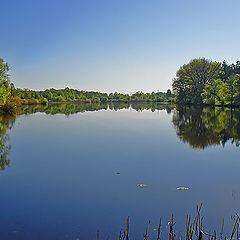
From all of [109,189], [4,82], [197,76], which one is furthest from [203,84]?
[109,189]

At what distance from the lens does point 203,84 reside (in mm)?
66812

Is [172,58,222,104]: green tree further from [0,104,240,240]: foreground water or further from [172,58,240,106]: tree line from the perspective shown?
[0,104,240,240]: foreground water

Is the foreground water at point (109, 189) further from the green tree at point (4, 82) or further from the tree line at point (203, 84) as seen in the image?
the tree line at point (203, 84)

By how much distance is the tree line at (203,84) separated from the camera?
57.3 m

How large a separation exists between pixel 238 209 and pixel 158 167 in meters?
3.82

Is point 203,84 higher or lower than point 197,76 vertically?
lower

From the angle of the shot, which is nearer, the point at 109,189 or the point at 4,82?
the point at 109,189

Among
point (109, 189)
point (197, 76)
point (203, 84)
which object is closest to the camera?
point (109, 189)

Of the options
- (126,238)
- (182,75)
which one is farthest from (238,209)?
(182,75)

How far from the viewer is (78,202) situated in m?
5.73

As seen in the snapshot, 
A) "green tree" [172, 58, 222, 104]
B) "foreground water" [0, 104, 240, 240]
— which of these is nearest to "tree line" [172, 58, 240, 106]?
"green tree" [172, 58, 222, 104]

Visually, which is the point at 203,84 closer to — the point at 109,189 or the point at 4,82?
the point at 4,82

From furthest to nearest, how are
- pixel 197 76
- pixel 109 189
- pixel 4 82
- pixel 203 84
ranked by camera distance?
pixel 197 76, pixel 203 84, pixel 4 82, pixel 109 189

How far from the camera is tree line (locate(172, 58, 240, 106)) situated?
57.3 metres
